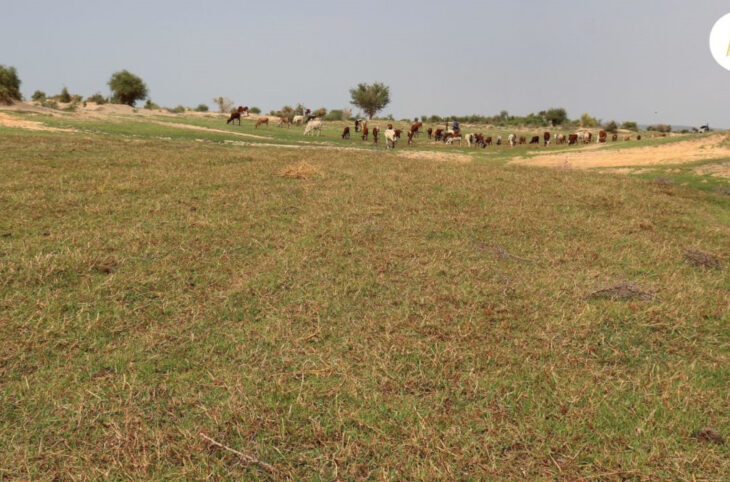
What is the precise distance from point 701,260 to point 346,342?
6.49 meters

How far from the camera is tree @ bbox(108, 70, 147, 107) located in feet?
227

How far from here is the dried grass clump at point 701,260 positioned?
23.3 ft

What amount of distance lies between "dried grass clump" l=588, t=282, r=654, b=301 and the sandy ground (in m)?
17.3

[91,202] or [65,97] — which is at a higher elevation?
[65,97]

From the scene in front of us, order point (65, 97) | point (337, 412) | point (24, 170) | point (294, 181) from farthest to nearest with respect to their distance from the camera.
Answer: point (65, 97) < point (294, 181) < point (24, 170) < point (337, 412)

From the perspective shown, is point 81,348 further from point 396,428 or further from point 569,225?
point 569,225

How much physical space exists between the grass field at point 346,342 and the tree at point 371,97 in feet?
234

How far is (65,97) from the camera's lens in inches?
2391

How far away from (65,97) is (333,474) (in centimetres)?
7503

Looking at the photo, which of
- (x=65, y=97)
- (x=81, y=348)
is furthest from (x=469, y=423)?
(x=65, y=97)

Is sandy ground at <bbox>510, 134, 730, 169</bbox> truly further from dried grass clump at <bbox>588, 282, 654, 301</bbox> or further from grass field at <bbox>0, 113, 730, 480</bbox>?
dried grass clump at <bbox>588, 282, 654, 301</bbox>

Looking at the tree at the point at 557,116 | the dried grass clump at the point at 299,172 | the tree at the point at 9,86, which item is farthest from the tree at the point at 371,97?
the dried grass clump at the point at 299,172

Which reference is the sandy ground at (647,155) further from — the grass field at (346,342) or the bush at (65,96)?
the bush at (65,96)

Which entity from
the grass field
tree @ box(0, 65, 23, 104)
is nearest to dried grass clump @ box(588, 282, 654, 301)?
the grass field
